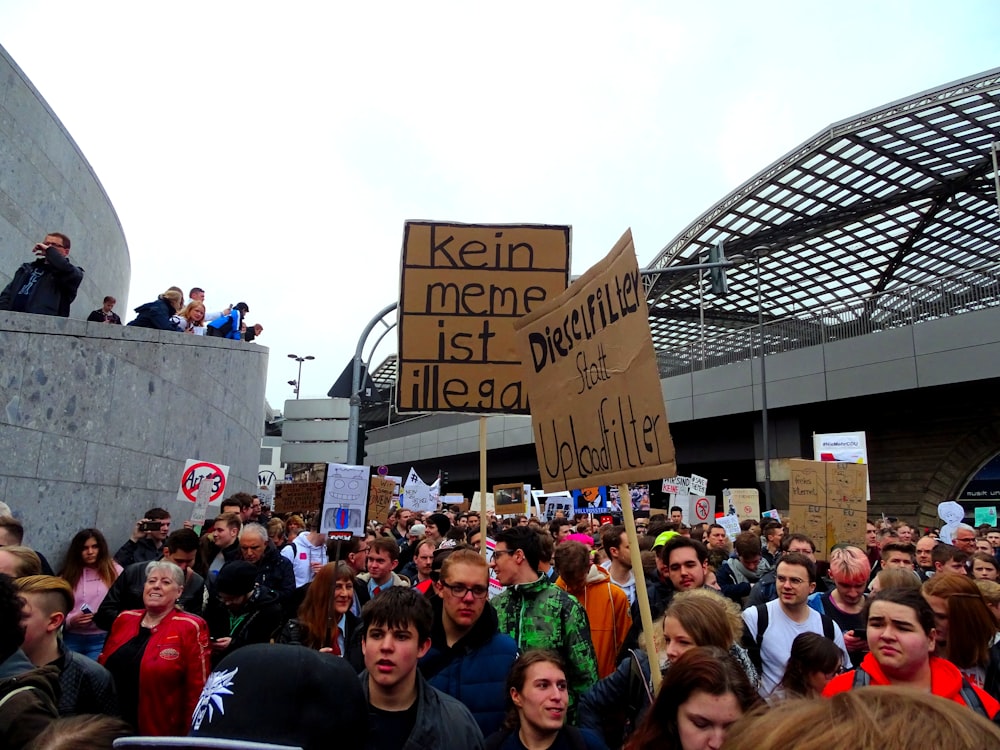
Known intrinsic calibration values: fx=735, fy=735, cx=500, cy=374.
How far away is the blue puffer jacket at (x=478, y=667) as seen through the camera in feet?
10.2

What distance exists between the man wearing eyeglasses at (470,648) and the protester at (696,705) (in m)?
0.92

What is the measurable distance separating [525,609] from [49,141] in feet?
35.8

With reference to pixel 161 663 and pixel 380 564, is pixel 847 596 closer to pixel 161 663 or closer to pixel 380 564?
pixel 380 564

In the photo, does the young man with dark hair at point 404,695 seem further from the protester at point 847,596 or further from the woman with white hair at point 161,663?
the protester at point 847,596

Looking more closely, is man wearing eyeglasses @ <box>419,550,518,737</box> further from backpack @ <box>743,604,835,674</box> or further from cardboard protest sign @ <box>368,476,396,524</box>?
cardboard protest sign @ <box>368,476,396,524</box>

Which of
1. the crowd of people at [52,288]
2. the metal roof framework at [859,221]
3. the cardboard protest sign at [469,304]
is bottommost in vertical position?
the cardboard protest sign at [469,304]

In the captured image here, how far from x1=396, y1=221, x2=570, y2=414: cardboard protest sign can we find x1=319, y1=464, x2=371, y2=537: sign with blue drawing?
204 centimetres

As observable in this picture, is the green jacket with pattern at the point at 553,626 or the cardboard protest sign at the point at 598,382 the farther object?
A: the green jacket with pattern at the point at 553,626

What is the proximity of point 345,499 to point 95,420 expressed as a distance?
3.03 meters

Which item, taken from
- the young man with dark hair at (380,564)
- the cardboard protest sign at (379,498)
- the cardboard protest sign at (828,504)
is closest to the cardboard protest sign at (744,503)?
the cardboard protest sign at (828,504)

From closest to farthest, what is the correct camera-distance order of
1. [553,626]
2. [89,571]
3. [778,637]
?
[553,626] < [778,637] < [89,571]

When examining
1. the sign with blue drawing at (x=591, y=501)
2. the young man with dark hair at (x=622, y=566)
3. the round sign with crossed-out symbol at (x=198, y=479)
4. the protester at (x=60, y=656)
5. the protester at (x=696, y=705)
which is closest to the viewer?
the protester at (x=696, y=705)

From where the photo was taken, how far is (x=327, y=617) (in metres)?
4.32

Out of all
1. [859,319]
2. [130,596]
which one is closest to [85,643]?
[130,596]
